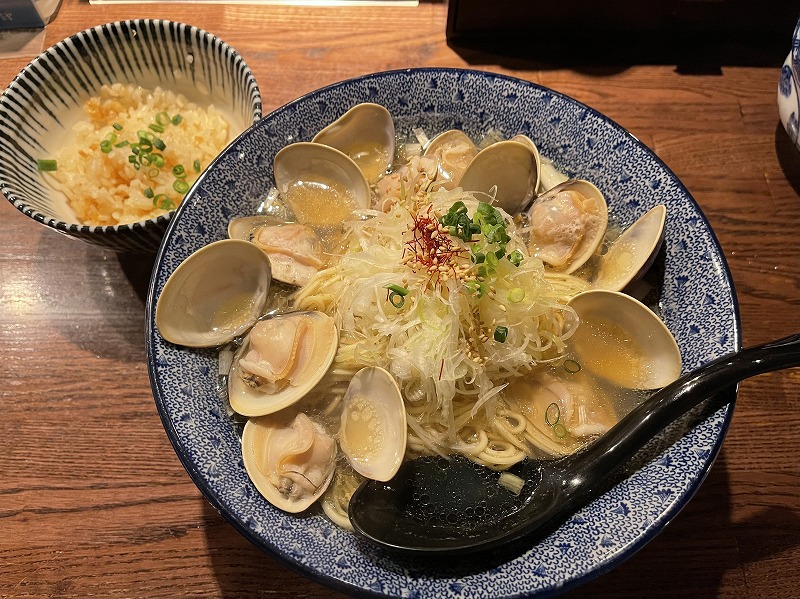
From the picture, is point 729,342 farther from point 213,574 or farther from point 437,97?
point 213,574

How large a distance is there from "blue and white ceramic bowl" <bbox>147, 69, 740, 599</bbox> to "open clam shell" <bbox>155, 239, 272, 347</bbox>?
0.04m

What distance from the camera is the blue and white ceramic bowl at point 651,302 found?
124cm

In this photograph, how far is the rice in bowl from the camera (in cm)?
180

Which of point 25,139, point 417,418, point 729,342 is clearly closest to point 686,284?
point 729,342

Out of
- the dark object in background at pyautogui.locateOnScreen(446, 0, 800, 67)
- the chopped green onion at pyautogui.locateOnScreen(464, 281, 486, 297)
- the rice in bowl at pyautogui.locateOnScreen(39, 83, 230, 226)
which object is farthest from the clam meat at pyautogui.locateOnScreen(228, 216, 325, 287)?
the dark object in background at pyautogui.locateOnScreen(446, 0, 800, 67)

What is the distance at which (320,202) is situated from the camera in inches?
73.2

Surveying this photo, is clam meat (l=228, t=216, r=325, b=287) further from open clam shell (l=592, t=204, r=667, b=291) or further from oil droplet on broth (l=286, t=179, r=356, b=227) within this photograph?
open clam shell (l=592, t=204, r=667, b=291)

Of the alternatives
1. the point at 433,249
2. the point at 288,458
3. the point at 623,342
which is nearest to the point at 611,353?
the point at 623,342

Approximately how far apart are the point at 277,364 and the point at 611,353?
0.96 m

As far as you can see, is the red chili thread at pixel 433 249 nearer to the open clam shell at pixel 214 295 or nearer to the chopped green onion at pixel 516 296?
the chopped green onion at pixel 516 296

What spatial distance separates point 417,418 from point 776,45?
244 cm

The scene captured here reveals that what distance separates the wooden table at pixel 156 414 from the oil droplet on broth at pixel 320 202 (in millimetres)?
625

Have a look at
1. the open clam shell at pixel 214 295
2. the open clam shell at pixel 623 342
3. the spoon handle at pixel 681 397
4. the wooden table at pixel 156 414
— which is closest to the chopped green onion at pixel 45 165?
the wooden table at pixel 156 414

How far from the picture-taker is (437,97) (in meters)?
1.93
